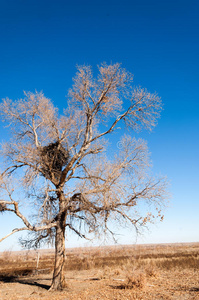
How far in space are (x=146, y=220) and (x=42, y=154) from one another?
18.9 feet

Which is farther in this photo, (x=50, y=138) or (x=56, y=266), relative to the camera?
(x=50, y=138)

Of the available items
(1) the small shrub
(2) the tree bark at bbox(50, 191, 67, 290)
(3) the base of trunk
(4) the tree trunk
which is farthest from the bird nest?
(1) the small shrub

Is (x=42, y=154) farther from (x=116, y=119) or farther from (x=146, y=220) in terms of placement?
(x=146, y=220)

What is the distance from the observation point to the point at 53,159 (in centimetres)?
1186

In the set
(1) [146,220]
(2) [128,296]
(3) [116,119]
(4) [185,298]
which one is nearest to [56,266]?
(2) [128,296]

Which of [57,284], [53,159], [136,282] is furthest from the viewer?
[53,159]

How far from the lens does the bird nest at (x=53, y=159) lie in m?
11.6

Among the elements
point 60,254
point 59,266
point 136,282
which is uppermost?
point 60,254

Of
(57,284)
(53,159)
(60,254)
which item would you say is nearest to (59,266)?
(60,254)

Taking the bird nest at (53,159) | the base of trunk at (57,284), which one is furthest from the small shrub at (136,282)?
the bird nest at (53,159)

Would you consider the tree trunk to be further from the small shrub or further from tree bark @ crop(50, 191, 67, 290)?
the small shrub

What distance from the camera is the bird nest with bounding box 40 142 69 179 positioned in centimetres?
1158

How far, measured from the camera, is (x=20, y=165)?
1158 cm

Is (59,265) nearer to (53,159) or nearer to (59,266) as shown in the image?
(59,266)
